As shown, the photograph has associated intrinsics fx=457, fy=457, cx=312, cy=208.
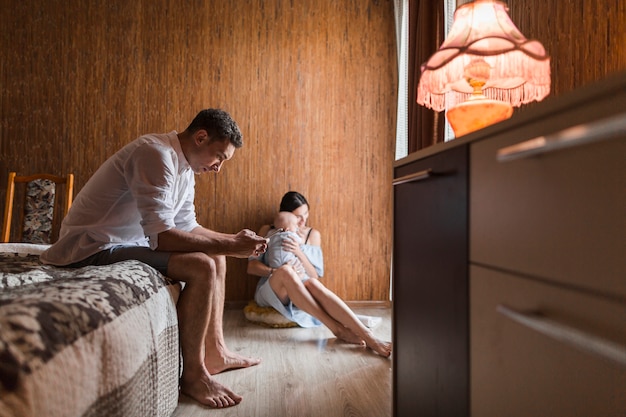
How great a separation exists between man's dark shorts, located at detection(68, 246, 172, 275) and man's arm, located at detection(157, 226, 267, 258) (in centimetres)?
3

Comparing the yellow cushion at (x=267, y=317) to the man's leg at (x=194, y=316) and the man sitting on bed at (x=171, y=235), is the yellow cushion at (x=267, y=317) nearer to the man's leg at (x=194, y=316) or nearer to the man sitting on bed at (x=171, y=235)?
the man sitting on bed at (x=171, y=235)

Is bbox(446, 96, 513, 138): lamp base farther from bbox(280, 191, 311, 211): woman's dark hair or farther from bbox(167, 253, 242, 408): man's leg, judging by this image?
bbox(280, 191, 311, 211): woman's dark hair

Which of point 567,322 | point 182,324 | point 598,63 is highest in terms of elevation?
point 598,63

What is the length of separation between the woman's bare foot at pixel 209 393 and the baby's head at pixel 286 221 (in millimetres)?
1449

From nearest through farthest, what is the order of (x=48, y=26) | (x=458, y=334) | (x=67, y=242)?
(x=458, y=334)
(x=67, y=242)
(x=48, y=26)

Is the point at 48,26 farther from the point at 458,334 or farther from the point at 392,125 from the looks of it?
the point at 458,334

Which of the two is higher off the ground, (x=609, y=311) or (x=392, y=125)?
(x=392, y=125)

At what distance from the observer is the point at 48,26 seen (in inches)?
127

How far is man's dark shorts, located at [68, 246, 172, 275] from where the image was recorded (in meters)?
1.62

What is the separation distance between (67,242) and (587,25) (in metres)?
1.91

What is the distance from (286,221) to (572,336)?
2.46m

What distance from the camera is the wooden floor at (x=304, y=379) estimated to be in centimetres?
155

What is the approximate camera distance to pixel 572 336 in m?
0.59

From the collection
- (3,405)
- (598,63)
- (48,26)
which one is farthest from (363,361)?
(48,26)
